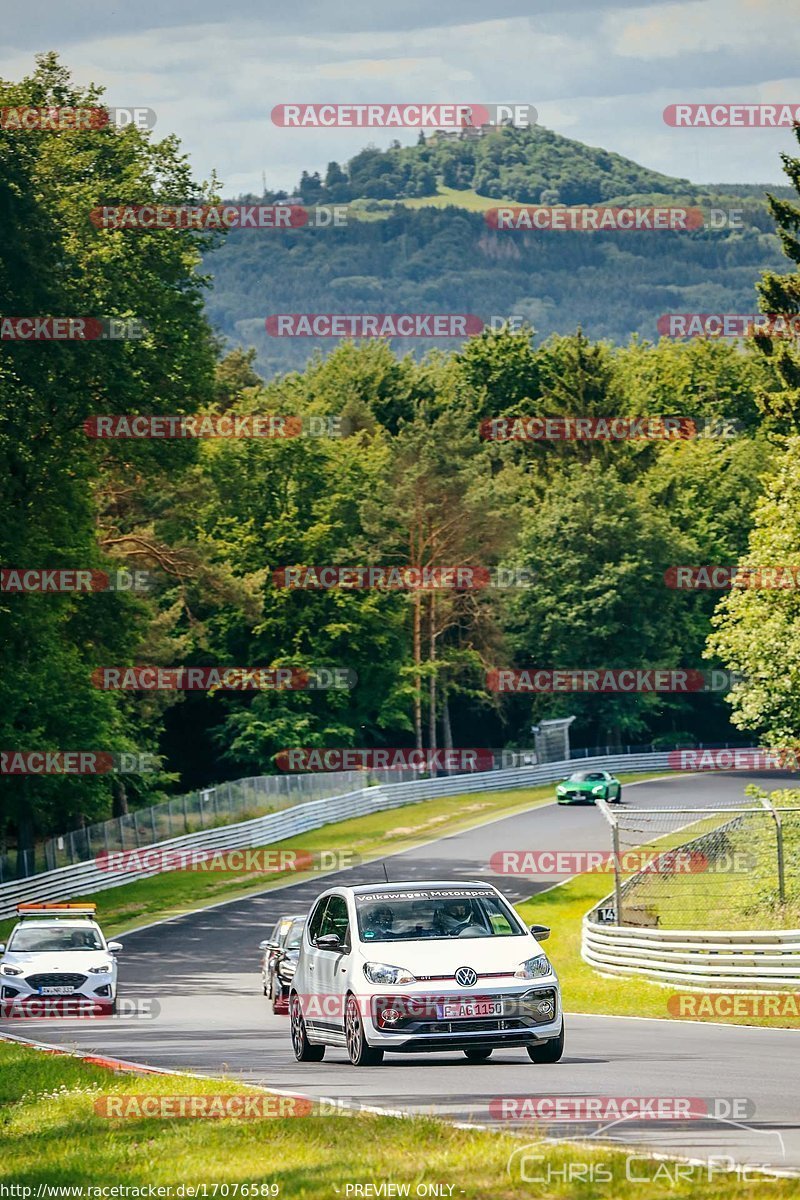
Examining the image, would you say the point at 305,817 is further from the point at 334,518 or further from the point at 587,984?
the point at 587,984

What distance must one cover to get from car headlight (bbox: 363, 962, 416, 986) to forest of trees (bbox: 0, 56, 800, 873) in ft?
73.5

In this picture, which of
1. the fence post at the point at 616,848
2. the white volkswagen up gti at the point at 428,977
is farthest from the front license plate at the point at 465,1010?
the fence post at the point at 616,848

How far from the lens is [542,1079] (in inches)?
524

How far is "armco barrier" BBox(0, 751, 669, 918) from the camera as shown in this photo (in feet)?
146

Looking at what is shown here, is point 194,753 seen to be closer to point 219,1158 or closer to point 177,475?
point 177,475

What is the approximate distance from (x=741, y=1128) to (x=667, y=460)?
87.6 m

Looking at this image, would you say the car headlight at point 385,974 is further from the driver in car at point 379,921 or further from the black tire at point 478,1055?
the black tire at point 478,1055

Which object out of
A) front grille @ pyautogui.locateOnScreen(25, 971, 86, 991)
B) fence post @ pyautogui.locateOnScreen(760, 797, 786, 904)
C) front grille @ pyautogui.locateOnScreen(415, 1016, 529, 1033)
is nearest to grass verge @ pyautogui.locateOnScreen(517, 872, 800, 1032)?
fence post @ pyautogui.locateOnScreen(760, 797, 786, 904)

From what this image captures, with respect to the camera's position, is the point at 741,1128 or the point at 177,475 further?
the point at 177,475

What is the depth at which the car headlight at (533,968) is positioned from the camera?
1411 centimetres

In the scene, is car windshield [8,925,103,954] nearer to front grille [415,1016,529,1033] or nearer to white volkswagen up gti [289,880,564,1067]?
white volkswagen up gti [289,880,564,1067]

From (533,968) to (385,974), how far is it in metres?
1.22

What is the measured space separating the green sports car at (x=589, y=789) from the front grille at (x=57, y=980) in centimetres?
3880

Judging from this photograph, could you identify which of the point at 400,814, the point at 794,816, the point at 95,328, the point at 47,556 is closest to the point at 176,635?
the point at 400,814
